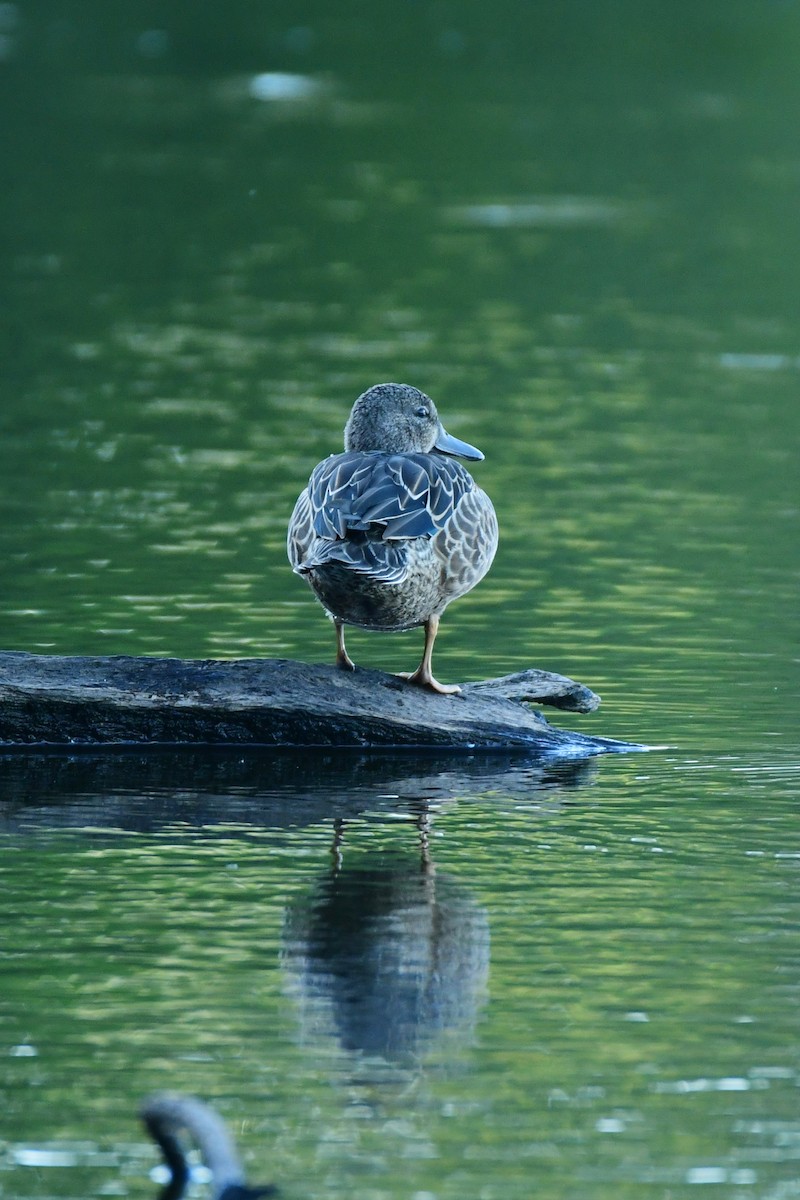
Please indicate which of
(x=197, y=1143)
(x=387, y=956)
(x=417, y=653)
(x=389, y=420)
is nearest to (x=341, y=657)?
(x=389, y=420)

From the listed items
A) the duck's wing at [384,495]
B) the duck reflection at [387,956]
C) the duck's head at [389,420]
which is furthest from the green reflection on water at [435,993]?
the duck's head at [389,420]

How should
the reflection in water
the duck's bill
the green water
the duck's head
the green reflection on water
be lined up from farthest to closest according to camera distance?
the duck's bill < the duck's head < the reflection in water < the green water < the green reflection on water

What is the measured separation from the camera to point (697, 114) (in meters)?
40.2

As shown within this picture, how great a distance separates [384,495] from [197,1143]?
460 centimetres

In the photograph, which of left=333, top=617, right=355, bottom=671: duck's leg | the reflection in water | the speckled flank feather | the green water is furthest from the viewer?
left=333, top=617, right=355, bottom=671: duck's leg

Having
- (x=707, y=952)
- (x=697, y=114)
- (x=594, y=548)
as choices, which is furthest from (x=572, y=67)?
(x=707, y=952)

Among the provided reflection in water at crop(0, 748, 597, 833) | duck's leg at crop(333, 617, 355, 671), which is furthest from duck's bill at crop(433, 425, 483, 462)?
reflection in water at crop(0, 748, 597, 833)

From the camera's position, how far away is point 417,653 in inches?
493

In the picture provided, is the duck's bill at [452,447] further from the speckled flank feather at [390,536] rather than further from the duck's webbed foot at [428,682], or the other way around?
the duck's webbed foot at [428,682]

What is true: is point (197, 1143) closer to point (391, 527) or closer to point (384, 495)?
point (391, 527)

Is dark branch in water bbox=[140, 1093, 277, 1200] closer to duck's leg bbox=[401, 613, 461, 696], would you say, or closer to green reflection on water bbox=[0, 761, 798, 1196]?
green reflection on water bbox=[0, 761, 798, 1196]

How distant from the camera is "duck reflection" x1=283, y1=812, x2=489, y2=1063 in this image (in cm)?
695

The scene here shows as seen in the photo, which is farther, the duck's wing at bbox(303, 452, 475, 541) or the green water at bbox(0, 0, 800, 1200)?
the duck's wing at bbox(303, 452, 475, 541)

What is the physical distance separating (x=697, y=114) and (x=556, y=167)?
5232 mm
